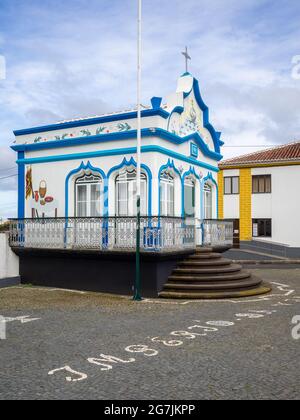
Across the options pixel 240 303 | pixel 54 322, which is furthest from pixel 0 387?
pixel 240 303

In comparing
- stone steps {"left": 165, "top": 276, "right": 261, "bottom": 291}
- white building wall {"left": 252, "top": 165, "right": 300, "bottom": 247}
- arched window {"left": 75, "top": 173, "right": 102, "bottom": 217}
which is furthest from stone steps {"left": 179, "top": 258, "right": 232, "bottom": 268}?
white building wall {"left": 252, "top": 165, "right": 300, "bottom": 247}

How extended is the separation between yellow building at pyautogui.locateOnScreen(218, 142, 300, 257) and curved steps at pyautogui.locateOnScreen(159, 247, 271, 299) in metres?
15.3

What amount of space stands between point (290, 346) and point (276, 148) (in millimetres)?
27515

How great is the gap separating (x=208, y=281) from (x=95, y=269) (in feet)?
11.3

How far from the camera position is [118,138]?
1489cm

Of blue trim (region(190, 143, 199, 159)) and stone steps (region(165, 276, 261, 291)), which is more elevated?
blue trim (region(190, 143, 199, 159))

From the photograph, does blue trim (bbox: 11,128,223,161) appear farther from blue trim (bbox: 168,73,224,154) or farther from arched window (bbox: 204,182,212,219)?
arched window (bbox: 204,182,212,219)

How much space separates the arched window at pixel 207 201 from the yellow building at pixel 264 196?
11390 millimetres

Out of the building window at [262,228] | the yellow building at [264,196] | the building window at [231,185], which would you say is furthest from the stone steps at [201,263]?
the building window at [231,185]

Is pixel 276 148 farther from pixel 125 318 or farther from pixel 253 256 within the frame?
pixel 125 318

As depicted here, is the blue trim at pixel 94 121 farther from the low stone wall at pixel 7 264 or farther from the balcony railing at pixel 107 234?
the low stone wall at pixel 7 264

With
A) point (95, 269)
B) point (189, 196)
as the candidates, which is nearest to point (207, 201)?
point (189, 196)

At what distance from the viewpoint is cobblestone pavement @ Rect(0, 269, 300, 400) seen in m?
5.68

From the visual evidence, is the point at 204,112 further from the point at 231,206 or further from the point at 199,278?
the point at 231,206
